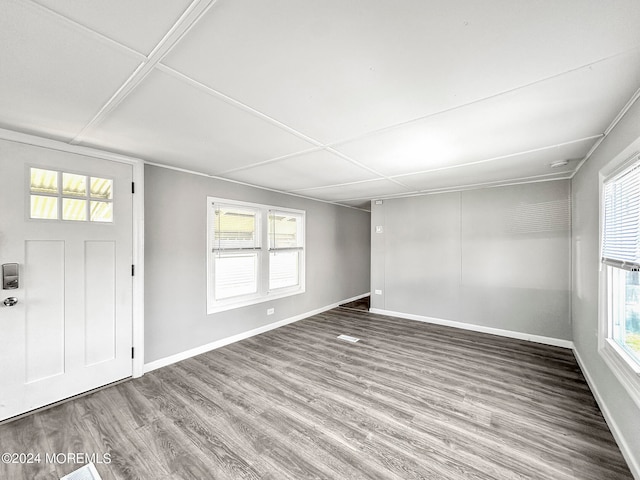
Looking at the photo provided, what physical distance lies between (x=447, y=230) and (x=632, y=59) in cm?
359

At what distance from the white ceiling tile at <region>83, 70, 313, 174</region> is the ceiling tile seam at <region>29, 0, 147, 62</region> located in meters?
0.15

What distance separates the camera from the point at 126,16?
3.45 ft

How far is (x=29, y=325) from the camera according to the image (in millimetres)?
2273

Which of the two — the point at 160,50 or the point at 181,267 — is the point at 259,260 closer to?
the point at 181,267

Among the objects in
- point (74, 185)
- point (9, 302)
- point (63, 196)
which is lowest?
point (9, 302)

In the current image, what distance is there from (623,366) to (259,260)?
4.04 m

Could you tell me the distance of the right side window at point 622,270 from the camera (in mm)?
1729

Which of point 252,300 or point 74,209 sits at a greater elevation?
point 74,209

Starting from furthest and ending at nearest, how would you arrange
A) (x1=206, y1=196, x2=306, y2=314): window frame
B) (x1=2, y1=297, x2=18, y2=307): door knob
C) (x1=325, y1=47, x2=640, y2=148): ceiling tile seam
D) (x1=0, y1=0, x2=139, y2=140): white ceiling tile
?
1. (x1=206, y1=196, x2=306, y2=314): window frame
2. (x1=2, y1=297, x2=18, y2=307): door knob
3. (x1=325, y1=47, x2=640, y2=148): ceiling tile seam
4. (x1=0, y1=0, x2=139, y2=140): white ceiling tile

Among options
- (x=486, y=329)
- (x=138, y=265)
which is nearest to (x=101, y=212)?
(x=138, y=265)

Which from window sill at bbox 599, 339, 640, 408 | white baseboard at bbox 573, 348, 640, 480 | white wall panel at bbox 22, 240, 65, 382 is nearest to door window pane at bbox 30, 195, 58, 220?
white wall panel at bbox 22, 240, 65, 382

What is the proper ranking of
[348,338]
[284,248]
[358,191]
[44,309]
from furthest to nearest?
[284,248]
[358,191]
[348,338]
[44,309]

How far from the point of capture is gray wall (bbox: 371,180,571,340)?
3855mm

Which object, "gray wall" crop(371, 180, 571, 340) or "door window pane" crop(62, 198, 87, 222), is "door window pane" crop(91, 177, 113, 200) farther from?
"gray wall" crop(371, 180, 571, 340)
